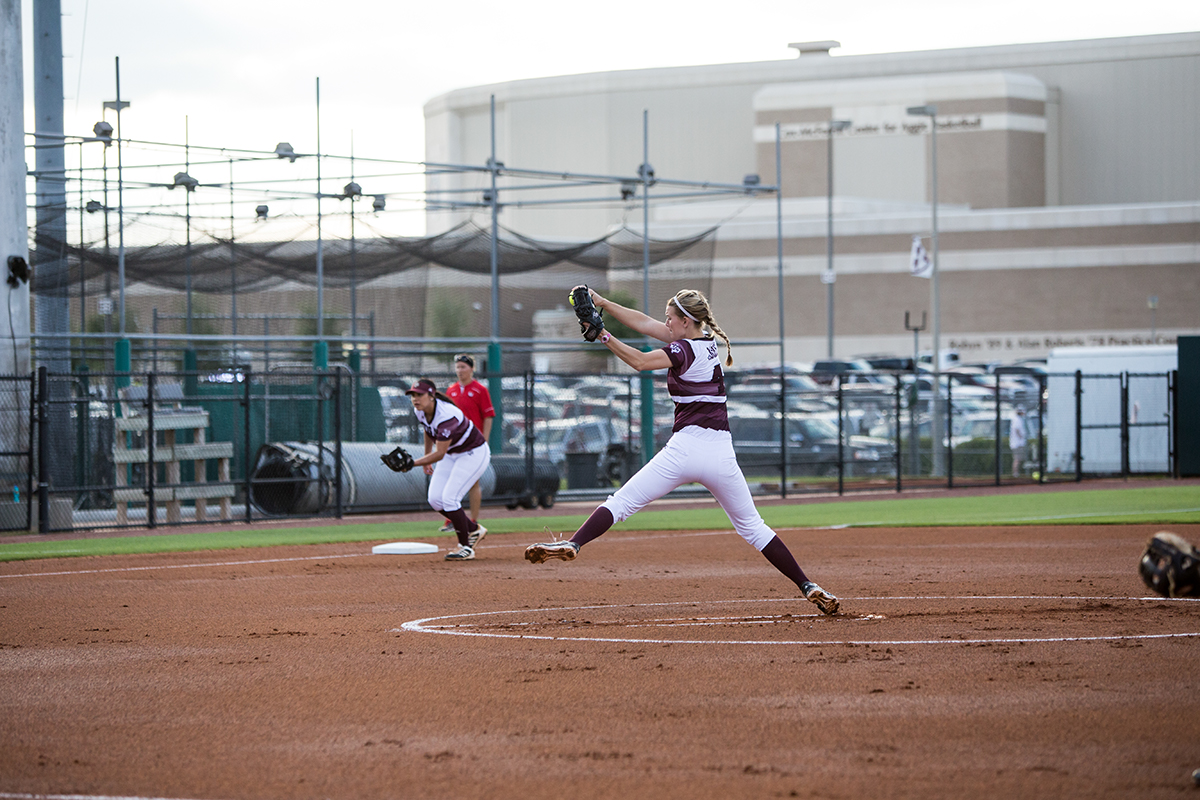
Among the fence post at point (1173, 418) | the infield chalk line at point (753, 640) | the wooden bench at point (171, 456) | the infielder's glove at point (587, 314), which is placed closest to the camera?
the infield chalk line at point (753, 640)

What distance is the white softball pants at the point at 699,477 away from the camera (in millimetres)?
8656

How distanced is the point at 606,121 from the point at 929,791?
85274mm

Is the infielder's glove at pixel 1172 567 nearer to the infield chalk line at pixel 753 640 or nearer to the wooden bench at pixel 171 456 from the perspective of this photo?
the infield chalk line at pixel 753 640

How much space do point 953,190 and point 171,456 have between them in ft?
203

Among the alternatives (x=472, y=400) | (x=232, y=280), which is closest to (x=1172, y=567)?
(x=472, y=400)

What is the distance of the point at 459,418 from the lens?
1415cm

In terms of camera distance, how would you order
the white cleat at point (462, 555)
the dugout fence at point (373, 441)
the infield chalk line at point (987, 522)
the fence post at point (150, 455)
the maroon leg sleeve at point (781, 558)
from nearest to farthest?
the maroon leg sleeve at point (781, 558)
the white cleat at point (462, 555)
the infield chalk line at point (987, 522)
the fence post at point (150, 455)
the dugout fence at point (373, 441)

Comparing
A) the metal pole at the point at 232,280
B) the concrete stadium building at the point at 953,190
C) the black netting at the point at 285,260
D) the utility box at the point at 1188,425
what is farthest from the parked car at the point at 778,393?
the concrete stadium building at the point at 953,190

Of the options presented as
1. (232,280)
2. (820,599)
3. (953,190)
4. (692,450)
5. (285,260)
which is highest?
(953,190)

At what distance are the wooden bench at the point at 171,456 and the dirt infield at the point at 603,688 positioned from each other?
24.6 ft

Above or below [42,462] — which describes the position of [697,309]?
above

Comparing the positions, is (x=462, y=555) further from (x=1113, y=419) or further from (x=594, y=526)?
(x=1113, y=419)

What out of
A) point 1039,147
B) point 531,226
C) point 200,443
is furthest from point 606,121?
point 200,443

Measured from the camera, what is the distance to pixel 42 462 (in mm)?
17609
